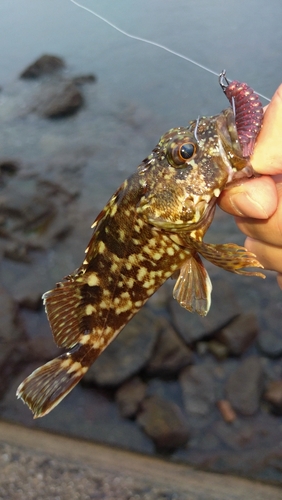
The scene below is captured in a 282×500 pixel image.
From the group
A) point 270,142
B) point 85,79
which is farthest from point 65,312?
point 85,79

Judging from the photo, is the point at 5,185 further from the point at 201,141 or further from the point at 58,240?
the point at 201,141

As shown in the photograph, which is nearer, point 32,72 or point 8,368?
point 8,368

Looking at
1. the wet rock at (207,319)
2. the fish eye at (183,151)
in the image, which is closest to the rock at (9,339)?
the wet rock at (207,319)

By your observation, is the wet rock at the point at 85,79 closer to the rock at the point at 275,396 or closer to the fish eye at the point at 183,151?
the rock at the point at 275,396

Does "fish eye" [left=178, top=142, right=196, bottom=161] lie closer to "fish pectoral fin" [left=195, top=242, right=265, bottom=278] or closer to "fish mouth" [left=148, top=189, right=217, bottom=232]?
"fish mouth" [left=148, top=189, right=217, bottom=232]

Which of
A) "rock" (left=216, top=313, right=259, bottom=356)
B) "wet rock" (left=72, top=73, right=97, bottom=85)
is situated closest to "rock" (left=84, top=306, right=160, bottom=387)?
"rock" (left=216, top=313, right=259, bottom=356)

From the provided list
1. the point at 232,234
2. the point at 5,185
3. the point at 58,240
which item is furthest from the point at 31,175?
the point at 232,234
